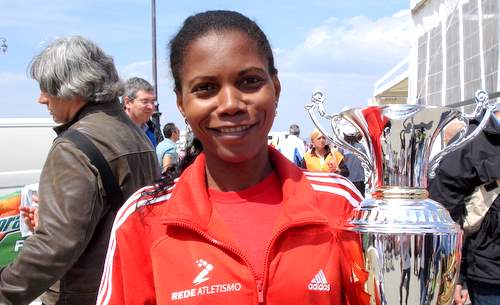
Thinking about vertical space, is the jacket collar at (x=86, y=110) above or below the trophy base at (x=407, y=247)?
above

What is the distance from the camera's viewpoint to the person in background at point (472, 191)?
3473 millimetres

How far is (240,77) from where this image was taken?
1546 millimetres

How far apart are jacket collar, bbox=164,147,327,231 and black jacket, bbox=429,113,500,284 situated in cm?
213

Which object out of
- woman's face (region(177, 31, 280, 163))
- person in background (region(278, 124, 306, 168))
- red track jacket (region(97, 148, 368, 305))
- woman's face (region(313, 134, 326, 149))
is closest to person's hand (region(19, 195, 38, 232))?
red track jacket (region(97, 148, 368, 305))

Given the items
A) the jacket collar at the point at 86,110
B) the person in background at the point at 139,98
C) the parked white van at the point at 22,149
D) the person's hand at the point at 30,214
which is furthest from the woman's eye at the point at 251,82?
the parked white van at the point at 22,149

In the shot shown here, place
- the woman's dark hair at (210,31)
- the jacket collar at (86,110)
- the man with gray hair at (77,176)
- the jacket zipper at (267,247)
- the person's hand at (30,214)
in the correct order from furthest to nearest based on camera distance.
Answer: the person's hand at (30,214), the jacket collar at (86,110), the man with gray hair at (77,176), the woman's dark hair at (210,31), the jacket zipper at (267,247)

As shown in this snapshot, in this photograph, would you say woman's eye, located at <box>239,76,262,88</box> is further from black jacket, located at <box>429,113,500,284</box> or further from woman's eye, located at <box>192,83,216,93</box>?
black jacket, located at <box>429,113,500,284</box>

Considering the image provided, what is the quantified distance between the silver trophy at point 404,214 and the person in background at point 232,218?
0.07 metres

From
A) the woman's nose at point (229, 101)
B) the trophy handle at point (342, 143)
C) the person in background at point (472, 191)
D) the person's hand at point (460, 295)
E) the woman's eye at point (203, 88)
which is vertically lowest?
the person's hand at point (460, 295)

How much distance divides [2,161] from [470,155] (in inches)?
163

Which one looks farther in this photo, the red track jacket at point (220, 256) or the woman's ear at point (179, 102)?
the woman's ear at point (179, 102)

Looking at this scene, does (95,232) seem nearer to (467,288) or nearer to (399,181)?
(399,181)

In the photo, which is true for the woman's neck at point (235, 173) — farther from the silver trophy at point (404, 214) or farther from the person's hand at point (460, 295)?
the person's hand at point (460, 295)

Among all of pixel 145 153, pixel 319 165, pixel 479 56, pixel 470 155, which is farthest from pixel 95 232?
pixel 479 56
